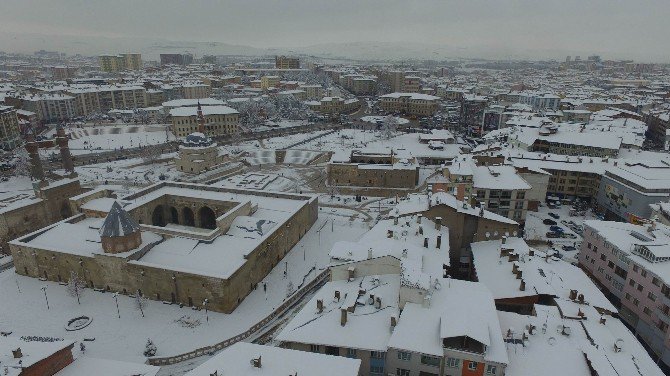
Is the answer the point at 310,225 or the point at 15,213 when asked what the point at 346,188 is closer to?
the point at 310,225

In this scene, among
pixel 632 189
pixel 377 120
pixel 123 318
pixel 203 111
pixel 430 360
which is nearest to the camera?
pixel 430 360

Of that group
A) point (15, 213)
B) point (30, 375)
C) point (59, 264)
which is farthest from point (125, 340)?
point (15, 213)

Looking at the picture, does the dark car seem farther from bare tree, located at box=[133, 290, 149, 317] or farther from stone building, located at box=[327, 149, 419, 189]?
bare tree, located at box=[133, 290, 149, 317]

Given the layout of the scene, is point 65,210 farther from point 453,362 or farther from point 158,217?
point 453,362

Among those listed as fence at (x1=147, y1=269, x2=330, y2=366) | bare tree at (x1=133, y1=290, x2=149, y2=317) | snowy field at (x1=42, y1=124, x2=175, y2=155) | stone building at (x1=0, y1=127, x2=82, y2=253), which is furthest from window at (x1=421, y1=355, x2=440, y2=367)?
snowy field at (x1=42, y1=124, x2=175, y2=155)

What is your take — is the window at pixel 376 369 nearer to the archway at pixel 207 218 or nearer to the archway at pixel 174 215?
the archway at pixel 207 218

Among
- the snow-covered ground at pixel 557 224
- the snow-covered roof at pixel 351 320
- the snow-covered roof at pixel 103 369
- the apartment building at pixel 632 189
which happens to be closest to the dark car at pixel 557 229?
the snow-covered ground at pixel 557 224

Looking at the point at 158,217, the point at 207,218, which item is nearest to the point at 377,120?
the point at 207,218
